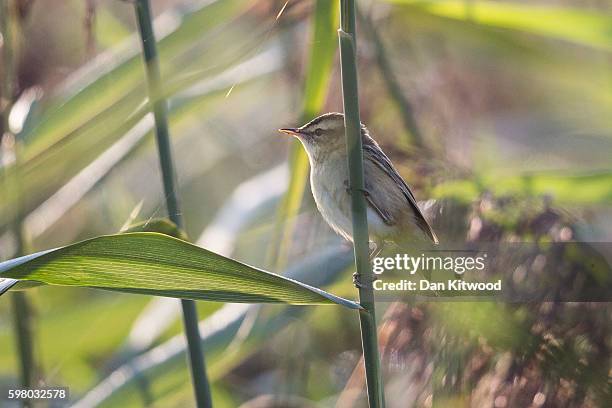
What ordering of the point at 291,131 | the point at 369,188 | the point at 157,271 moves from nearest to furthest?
the point at 157,271 < the point at 369,188 < the point at 291,131

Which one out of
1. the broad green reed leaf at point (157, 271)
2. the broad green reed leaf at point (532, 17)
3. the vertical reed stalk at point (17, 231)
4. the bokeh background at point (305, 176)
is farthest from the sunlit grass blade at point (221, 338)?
the broad green reed leaf at point (157, 271)

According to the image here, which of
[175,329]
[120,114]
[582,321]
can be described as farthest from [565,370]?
[175,329]

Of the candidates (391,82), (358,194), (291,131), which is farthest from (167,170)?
(391,82)

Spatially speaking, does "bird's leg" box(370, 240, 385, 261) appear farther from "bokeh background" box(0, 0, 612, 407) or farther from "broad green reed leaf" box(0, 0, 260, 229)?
"broad green reed leaf" box(0, 0, 260, 229)

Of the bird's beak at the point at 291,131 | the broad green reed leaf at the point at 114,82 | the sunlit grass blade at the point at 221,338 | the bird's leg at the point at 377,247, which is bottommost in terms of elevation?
the bird's leg at the point at 377,247

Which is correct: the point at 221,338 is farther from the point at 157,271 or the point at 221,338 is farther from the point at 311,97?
the point at 157,271

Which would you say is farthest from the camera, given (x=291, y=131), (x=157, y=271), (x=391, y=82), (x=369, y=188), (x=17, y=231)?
(x=391, y=82)

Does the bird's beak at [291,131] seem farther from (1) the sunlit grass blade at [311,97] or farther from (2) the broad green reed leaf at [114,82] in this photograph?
(2) the broad green reed leaf at [114,82]
